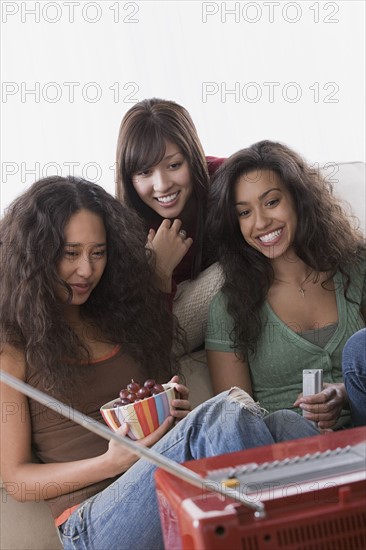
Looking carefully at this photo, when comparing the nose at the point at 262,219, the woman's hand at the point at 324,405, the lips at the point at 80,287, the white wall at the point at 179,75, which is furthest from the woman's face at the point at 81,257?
the white wall at the point at 179,75

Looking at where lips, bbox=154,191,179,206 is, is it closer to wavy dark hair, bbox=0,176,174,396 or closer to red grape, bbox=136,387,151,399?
wavy dark hair, bbox=0,176,174,396

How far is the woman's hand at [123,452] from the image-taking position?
5.12 ft

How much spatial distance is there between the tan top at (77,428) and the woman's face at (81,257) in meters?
0.15

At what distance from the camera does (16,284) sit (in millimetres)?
1768

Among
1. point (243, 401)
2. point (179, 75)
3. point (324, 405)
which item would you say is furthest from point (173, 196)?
point (179, 75)

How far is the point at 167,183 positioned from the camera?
2129 millimetres

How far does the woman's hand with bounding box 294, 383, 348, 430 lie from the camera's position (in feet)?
5.94

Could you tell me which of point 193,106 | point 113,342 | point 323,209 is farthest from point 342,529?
point 193,106

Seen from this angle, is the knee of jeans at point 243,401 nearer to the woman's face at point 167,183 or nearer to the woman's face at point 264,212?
the woman's face at point 264,212

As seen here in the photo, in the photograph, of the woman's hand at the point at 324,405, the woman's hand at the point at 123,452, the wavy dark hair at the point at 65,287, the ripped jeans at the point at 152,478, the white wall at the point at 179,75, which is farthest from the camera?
the white wall at the point at 179,75

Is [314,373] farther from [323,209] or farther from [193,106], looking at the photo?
[193,106]

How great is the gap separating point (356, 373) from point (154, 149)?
2.41 ft

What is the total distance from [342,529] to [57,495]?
71 cm

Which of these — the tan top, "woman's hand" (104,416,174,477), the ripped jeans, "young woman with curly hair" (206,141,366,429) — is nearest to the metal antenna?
the ripped jeans
